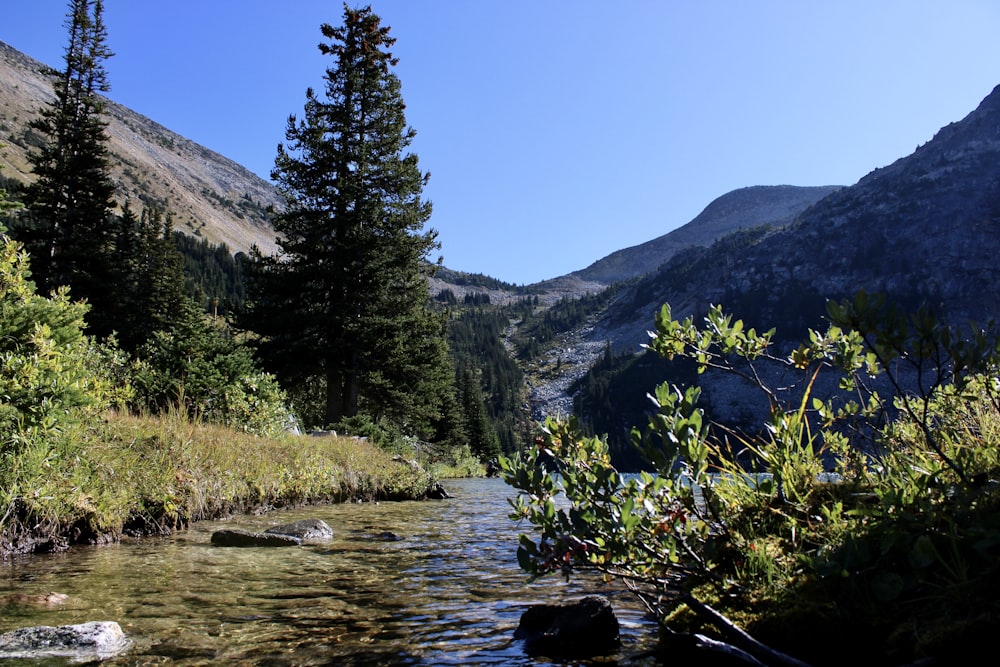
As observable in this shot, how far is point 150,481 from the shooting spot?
828 cm

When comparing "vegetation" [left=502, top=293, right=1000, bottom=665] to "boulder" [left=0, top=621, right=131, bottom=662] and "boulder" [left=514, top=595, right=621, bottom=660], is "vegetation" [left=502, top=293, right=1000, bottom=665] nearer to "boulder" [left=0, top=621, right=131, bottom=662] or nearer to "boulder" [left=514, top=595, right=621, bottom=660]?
"boulder" [left=514, top=595, right=621, bottom=660]

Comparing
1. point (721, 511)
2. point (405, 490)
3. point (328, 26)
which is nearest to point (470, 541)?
point (721, 511)

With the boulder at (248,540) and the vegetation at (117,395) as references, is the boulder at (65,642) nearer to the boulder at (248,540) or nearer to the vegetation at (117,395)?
the vegetation at (117,395)

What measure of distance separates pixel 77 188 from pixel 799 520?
40264mm

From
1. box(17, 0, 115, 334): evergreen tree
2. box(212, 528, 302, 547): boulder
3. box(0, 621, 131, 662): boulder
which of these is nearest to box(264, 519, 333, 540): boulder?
box(212, 528, 302, 547): boulder

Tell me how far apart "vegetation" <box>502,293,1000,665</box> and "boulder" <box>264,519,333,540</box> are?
18.3 feet

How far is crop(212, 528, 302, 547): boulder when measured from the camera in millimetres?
7629

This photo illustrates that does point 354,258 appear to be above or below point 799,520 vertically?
above

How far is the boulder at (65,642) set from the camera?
11.2ft

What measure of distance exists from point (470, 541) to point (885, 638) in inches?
273

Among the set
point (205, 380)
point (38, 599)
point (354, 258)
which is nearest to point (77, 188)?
point (354, 258)

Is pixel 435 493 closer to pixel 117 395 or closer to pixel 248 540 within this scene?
pixel 117 395

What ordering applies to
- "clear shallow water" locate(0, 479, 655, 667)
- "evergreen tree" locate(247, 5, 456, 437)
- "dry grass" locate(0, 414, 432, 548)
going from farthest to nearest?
"evergreen tree" locate(247, 5, 456, 437)
"dry grass" locate(0, 414, 432, 548)
"clear shallow water" locate(0, 479, 655, 667)

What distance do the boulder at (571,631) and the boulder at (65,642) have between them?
2603 millimetres
